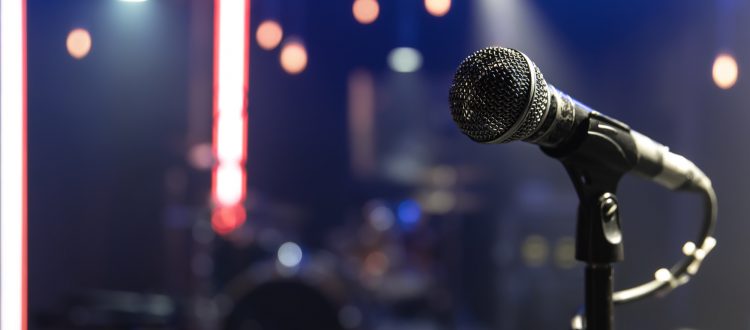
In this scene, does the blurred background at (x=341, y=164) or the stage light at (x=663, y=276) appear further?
the blurred background at (x=341, y=164)

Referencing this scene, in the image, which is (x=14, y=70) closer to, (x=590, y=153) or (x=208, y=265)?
(x=208, y=265)

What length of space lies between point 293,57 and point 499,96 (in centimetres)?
188

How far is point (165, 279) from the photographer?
104 inches

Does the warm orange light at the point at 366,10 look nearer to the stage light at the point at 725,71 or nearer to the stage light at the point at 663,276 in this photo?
the stage light at the point at 725,71

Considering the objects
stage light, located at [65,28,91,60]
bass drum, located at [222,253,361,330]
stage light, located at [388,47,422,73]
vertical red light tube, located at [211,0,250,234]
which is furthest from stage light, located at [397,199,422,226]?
stage light, located at [65,28,91,60]

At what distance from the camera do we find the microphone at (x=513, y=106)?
82 cm

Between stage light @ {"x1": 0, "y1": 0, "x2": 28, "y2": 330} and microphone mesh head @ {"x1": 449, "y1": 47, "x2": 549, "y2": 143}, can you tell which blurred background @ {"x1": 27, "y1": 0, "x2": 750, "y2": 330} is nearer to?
stage light @ {"x1": 0, "y1": 0, "x2": 28, "y2": 330}

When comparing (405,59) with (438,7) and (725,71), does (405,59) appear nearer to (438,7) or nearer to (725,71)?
(438,7)

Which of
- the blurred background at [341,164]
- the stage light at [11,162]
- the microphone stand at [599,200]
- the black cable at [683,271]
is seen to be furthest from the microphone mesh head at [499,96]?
the stage light at [11,162]

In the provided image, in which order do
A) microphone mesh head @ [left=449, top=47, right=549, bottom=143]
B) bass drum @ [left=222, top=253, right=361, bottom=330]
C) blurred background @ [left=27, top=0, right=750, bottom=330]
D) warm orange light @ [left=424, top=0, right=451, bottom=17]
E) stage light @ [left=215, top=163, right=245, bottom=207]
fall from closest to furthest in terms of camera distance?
microphone mesh head @ [left=449, top=47, right=549, bottom=143], blurred background @ [left=27, top=0, right=750, bottom=330], warm orange light @ [left=424, top=0, right=451, bottom=17], stage light @ [left=215, top=163, right=245, bottom=207], bass drum @ [left=222, top=253, right=361, bottom=330]

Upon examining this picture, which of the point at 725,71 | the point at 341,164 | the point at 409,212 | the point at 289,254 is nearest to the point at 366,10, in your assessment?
the point at 341,164

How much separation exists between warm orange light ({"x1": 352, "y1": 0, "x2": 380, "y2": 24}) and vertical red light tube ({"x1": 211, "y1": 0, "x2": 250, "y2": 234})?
0.47m

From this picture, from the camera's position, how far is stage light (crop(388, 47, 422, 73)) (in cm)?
260

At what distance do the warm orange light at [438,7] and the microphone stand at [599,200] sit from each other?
1.58 metres
